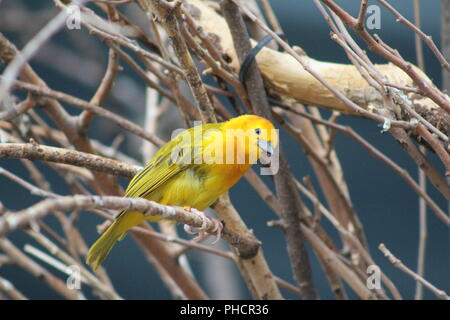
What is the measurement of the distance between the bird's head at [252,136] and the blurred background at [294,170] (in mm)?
1992

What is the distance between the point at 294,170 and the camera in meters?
5.80

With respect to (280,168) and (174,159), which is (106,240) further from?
(280,168)

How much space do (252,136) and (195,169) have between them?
34 centimetres

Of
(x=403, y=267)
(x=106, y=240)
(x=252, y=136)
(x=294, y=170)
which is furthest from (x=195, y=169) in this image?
(x=294, y=170)

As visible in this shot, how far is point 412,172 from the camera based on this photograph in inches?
217

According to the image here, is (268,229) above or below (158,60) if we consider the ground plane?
below

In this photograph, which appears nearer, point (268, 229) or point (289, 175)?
point (289, 175)

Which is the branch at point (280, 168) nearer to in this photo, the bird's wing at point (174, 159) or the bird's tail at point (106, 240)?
the bird's wing at point (174, 159)

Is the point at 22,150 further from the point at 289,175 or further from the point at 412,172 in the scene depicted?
the point at 412,172

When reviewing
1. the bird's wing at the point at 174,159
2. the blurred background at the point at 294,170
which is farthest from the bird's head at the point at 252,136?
the blurred background at the point at 294,170

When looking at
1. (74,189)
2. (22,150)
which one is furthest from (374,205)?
(22,150)

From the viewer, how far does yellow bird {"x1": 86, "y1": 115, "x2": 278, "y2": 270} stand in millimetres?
2830

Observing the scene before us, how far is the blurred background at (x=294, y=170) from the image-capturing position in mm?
5090

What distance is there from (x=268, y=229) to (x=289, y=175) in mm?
2804
